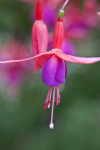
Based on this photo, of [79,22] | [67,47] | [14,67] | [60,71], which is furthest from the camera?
[14,67]

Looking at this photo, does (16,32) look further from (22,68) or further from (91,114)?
(91,114)

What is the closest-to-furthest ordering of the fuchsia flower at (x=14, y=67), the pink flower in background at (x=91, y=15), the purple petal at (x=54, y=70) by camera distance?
1. the purple petal at (x=54, y=70)
2. the pink flower in background at (x=91, y=15)
3. the fuchsia flower at (x=14, y=67)

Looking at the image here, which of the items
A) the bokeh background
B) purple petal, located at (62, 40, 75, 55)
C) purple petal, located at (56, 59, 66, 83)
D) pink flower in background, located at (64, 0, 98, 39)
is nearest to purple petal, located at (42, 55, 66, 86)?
purple petal, located at (56, 59, 66, 83)

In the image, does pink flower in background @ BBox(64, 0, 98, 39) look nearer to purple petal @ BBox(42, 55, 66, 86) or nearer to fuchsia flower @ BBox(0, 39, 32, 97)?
fuchsia flower @ BBox(0, 39, 32, 97)

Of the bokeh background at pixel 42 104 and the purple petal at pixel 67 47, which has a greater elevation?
the purple petal at pixel 67 47

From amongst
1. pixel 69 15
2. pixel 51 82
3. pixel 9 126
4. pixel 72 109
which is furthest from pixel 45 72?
pixel 9 126

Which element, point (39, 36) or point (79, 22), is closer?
point (39, 36)

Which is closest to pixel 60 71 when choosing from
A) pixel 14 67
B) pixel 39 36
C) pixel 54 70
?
pixel 54 70

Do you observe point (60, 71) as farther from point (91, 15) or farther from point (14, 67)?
point (14, 67)

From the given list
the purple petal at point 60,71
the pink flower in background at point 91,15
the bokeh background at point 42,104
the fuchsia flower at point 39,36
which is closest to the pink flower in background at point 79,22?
the pink flower in background at point 91,15

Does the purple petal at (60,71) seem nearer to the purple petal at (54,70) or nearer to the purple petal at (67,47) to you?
the purple petal at (54,70)
